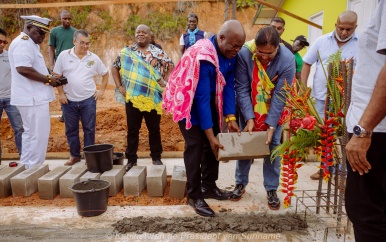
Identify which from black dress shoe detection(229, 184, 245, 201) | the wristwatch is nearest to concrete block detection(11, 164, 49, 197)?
black dress shoe detection(229, 184, 245, 201)

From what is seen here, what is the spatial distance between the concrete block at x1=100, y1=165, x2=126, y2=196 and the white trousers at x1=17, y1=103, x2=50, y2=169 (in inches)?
46.0

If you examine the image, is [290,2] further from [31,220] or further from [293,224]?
[31,220]

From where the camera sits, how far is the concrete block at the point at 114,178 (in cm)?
360

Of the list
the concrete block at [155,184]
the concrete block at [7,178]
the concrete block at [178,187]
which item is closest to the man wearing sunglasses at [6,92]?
the concrete block at [7,178]

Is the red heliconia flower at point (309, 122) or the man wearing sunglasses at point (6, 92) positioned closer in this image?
the red heliconia flower at point (309, 122)

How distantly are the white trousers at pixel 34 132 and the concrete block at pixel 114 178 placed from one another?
3.84 feet

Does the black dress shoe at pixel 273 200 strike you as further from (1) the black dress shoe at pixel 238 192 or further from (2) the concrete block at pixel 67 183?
(2) the concrete block at pixel 67 183

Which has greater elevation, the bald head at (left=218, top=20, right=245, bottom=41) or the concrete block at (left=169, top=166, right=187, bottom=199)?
the bald head at (left=218, top=20, right=245, bottom=41)

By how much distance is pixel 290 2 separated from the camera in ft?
33.7

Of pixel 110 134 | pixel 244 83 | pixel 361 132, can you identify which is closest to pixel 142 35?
pixel 244 83

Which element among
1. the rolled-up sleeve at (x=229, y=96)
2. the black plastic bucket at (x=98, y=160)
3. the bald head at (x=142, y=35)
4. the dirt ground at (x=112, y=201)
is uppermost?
the bald head at (x=142, y=35)

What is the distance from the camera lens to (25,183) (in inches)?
141

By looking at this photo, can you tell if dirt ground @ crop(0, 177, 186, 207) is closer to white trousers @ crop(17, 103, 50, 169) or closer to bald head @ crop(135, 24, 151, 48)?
white trousers @ crop(17, 103, 50, 169)

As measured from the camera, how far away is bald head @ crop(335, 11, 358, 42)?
12.0 ft
